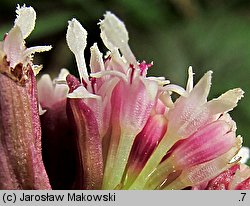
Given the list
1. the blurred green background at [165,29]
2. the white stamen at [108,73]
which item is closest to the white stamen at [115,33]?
the white stamen at [108,73]

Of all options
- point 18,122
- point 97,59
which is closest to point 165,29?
point 97,59

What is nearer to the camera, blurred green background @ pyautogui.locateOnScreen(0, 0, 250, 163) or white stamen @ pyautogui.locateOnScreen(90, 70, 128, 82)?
white stamen @ pyautogui.locateOnScreen(90, 70, 128, 82)

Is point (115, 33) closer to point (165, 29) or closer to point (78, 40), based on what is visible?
point (78, 40)

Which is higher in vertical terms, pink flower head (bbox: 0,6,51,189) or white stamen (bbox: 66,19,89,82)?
white stamen (bbox: 66,19,89,82)

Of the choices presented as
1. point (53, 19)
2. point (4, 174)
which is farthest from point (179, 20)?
point (4, 174)

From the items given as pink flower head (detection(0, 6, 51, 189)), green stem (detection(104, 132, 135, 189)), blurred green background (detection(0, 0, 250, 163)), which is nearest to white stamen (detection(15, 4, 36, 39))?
pink flower head (detection(0, 6, 51, 189))

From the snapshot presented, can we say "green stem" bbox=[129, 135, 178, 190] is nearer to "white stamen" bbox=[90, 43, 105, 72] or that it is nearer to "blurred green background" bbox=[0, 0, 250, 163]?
"white stamen" bbox=[90, 43, 105, 72]

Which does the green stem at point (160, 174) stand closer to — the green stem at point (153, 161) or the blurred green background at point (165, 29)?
the green stem at point (153, 161)
